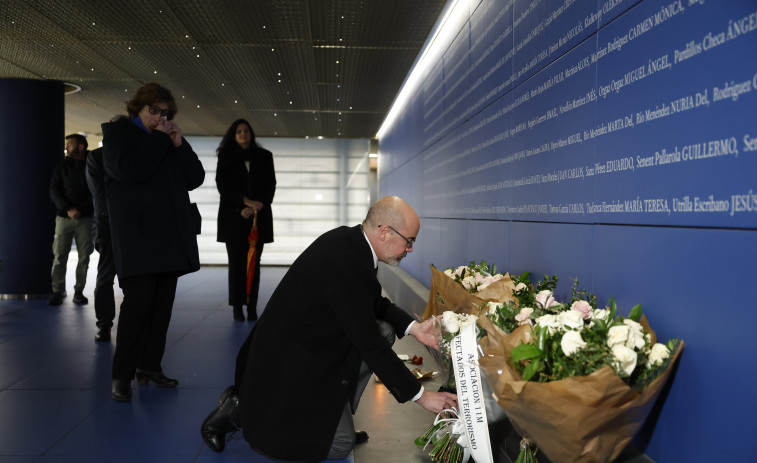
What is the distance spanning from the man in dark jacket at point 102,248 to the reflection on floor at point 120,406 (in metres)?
0.22

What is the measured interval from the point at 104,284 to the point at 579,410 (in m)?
4.72

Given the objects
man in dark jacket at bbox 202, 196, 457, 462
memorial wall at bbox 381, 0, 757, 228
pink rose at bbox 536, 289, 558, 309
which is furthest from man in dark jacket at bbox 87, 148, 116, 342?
pink rose at bbox 536, 289, 558, 309

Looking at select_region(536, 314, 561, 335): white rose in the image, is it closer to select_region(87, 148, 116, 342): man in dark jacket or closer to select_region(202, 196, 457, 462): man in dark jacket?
select_region(202, 196, 457, 462): man in dark jacket

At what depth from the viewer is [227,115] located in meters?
11.3

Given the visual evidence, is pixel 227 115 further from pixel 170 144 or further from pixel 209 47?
pixel 170 144

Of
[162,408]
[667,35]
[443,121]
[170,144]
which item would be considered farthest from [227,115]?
[667,35]

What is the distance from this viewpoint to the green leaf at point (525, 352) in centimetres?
182

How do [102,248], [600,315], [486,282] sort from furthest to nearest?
1. [102,248]
2. [486,282]
3. [600,315]

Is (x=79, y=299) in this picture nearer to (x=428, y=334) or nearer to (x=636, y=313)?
(x=428, y=334)

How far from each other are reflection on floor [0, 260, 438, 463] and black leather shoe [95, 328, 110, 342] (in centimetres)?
9

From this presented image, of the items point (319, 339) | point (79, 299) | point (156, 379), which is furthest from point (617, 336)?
point (79, 299)

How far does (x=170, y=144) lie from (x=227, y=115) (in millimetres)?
7552

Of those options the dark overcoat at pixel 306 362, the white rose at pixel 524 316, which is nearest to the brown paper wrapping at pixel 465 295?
the dark overcoat at pixel 306 362

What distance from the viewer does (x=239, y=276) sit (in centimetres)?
670
